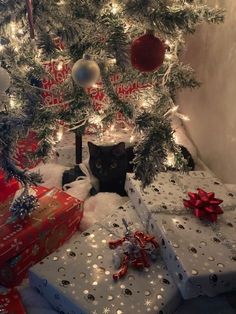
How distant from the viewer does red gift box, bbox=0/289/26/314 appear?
96 cm

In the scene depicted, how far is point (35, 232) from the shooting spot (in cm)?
109

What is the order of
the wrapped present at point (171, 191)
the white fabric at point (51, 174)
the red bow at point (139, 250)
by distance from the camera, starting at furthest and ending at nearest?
the white fabric at point (51, 174) → the wrapped present at point (171, 191) → the red bow at point (139, 250)

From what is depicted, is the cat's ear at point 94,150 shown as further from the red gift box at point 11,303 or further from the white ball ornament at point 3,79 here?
the red gift box at point 11,303

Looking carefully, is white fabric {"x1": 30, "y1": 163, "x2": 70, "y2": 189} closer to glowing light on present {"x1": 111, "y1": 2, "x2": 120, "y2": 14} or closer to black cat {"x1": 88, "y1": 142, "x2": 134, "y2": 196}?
black cat {"x1": 88, "y1": 142, "x2": 134, "y2": 196}

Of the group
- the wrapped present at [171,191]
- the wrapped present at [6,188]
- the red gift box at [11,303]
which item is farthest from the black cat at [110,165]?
the red gift box at [11,303]

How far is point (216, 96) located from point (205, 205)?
25.9 inches

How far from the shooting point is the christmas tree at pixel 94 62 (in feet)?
3.26

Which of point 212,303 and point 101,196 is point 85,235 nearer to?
point 101,196

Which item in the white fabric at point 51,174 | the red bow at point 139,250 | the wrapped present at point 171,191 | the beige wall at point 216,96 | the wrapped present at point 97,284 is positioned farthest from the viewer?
the white fabric at point 51,174

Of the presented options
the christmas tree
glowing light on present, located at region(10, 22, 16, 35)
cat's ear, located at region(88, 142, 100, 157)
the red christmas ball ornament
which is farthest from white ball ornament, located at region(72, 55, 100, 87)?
cat's ear, located at region(88, 142, 100, 157)

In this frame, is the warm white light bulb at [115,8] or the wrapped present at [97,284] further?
the warm white light bulb at [115,8]

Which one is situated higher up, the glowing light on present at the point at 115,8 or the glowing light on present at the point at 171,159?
the glowing light on present at the point at 115,8

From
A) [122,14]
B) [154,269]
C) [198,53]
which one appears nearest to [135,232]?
[154,269]

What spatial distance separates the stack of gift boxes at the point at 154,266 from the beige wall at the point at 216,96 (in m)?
0.35
